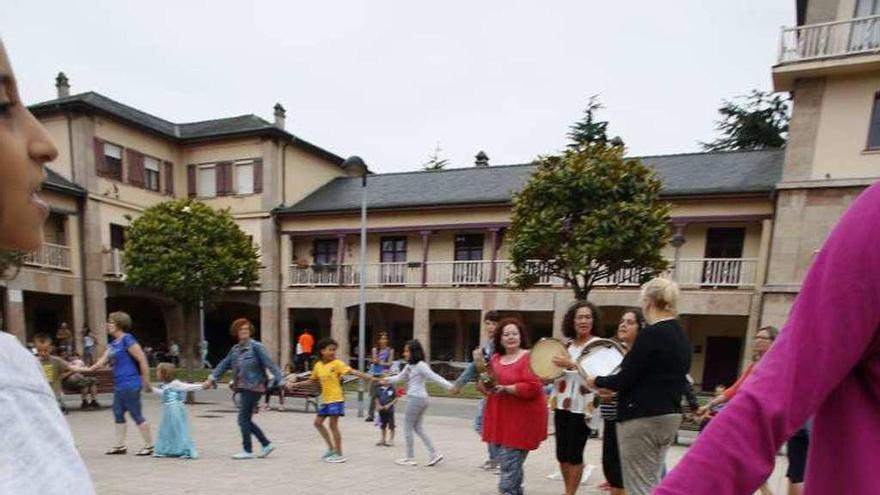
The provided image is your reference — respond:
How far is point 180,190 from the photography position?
2670 cm

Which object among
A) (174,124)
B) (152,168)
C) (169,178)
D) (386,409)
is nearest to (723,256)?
(386,409)

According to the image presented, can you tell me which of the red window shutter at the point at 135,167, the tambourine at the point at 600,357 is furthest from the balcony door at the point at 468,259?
the tambourine at the point at 600,357

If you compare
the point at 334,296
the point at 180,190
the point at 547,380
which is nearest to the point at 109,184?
the point at 180,190

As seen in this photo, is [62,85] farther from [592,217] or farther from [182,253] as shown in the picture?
[592,217]

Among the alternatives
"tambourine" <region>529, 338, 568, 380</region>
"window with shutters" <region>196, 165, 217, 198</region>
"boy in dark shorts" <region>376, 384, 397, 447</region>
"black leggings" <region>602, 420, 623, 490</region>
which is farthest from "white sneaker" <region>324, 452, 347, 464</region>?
"window with shutters" <region>196, 165, 217, 198</region>

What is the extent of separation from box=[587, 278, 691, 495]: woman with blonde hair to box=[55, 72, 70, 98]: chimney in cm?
2716

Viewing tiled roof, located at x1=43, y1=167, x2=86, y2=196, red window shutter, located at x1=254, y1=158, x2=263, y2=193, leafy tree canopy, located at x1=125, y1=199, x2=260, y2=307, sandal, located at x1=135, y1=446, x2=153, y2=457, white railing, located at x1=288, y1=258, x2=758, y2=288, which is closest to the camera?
sandal, located at x1=135, y1=446, x2=153, y2=457

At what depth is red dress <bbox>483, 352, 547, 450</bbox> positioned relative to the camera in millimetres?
4996

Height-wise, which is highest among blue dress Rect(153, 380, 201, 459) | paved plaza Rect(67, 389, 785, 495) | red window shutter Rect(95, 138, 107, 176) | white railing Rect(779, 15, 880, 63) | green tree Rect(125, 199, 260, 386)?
white railing Rect(779, 15, 880, 63)

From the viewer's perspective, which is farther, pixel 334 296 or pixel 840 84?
pixel 334 296

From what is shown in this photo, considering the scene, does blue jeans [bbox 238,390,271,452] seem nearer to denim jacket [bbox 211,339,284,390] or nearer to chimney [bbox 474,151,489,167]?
denim jacket [bbox 211,339,284,390]

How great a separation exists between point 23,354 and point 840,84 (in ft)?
67.7

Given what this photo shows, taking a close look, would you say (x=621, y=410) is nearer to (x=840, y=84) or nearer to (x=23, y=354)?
(x=23, y=354)

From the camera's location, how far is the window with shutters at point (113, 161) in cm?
2286
